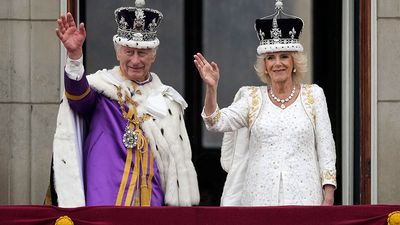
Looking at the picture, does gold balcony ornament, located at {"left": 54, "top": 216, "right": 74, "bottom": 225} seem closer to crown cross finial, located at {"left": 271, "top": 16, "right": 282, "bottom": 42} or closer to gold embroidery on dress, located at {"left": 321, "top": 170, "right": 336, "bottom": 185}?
gold embroidery on dress, located at {"left": 321, "top": 170, "right": 336, "bottom": 185}

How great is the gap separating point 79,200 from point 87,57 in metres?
2.42

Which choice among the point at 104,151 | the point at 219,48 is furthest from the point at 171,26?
the point at 104,151

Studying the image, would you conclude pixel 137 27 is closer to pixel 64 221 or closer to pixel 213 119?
pixel 213 119

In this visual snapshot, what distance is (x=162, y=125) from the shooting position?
7449 millimetres

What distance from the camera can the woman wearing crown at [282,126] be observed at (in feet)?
23.9

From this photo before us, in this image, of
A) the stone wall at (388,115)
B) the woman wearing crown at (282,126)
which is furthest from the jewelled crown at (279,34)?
the stone wall at (388,115)

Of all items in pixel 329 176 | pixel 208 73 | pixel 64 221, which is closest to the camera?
pixel 64 221

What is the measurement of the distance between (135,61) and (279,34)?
0.86 m

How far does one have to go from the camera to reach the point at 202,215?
665cm

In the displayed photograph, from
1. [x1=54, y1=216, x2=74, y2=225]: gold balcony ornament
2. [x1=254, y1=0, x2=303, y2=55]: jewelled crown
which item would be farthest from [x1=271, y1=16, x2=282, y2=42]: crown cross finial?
[x1=54, y1=216, x2=74, y2=225]: gold balcony ornament

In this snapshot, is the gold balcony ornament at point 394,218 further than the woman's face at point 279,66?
No

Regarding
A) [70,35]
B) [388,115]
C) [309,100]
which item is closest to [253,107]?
[309,100]

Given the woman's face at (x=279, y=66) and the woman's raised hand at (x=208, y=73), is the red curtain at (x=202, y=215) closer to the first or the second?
the woman's raised hand at (x=208, y=73)

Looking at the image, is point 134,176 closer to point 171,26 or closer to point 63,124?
point 63,124
